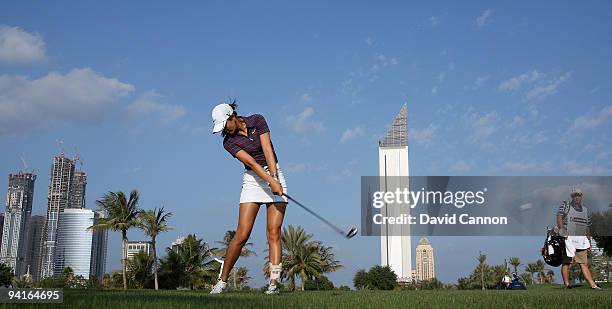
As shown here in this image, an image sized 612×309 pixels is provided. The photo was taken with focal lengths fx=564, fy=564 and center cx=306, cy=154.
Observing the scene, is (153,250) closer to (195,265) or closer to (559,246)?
(195,265)

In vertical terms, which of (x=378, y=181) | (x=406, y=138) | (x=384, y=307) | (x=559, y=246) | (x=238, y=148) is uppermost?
(x=406, y=138)

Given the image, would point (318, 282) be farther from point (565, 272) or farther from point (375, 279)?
point (565, 272)

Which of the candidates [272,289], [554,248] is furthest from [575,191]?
[272,289]

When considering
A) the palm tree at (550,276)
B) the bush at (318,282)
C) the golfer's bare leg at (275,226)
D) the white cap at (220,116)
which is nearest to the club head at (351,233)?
the golfer's bare leg at (275,226)

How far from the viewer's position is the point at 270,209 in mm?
6758

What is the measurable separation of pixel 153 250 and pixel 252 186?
48845mm

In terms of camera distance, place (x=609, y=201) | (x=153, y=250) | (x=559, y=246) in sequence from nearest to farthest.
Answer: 1. (x=559, y=246)
2. (x=609, y=201)
3. (x=153, y=250)

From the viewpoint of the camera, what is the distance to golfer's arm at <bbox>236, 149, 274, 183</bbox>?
641 centimetres

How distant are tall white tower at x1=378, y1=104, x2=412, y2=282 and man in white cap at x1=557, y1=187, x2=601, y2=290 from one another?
120m

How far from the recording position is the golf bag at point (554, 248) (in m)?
11.2

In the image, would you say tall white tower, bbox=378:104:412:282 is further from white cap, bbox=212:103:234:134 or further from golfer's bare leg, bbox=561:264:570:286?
white cap, bbox=212:103:234:134

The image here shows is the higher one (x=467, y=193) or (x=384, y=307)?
(x=467, y=193)

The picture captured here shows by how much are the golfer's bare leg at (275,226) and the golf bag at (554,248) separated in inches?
272

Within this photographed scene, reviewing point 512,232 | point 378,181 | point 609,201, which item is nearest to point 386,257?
point 378,181
